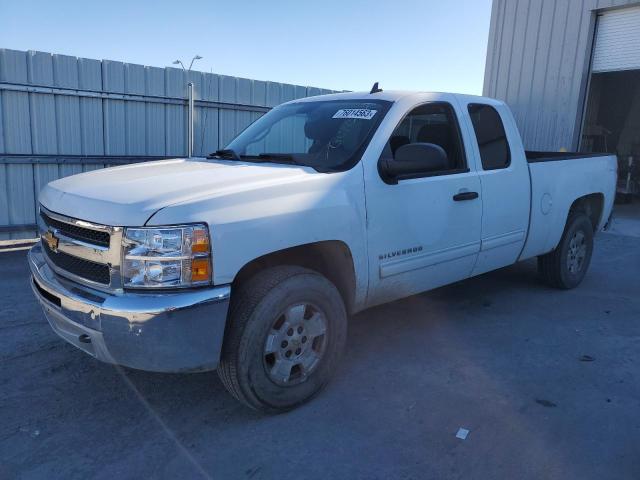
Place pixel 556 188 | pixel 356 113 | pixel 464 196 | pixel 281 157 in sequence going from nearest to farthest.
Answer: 1. pixel 281 157
2. pixel 356 113
3. pixel 464 196
4. pixel 556 188

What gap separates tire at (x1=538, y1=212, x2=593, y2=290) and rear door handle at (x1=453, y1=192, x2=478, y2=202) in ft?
6.55

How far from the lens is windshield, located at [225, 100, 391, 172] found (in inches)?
141

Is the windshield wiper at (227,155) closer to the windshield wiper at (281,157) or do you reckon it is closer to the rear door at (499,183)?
the windshield wiper at (281,157)

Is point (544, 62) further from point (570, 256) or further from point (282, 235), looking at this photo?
point (282, 235)

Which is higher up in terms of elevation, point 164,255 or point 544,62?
point 544,62

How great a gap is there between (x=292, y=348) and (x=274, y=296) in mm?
413

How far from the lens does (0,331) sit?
429cm

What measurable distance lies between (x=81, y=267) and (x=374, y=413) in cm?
188

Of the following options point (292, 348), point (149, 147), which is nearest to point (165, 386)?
point (292, 348)

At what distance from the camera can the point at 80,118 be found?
7402 millimetres

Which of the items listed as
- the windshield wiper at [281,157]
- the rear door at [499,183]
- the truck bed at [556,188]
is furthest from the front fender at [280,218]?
the truck bed at [556,188]

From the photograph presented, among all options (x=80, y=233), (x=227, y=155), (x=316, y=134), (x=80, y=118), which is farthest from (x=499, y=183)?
(x=80, y=118)

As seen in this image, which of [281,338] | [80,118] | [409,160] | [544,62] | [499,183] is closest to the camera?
[281,338]

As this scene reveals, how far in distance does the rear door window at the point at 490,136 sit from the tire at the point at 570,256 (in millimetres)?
1522
